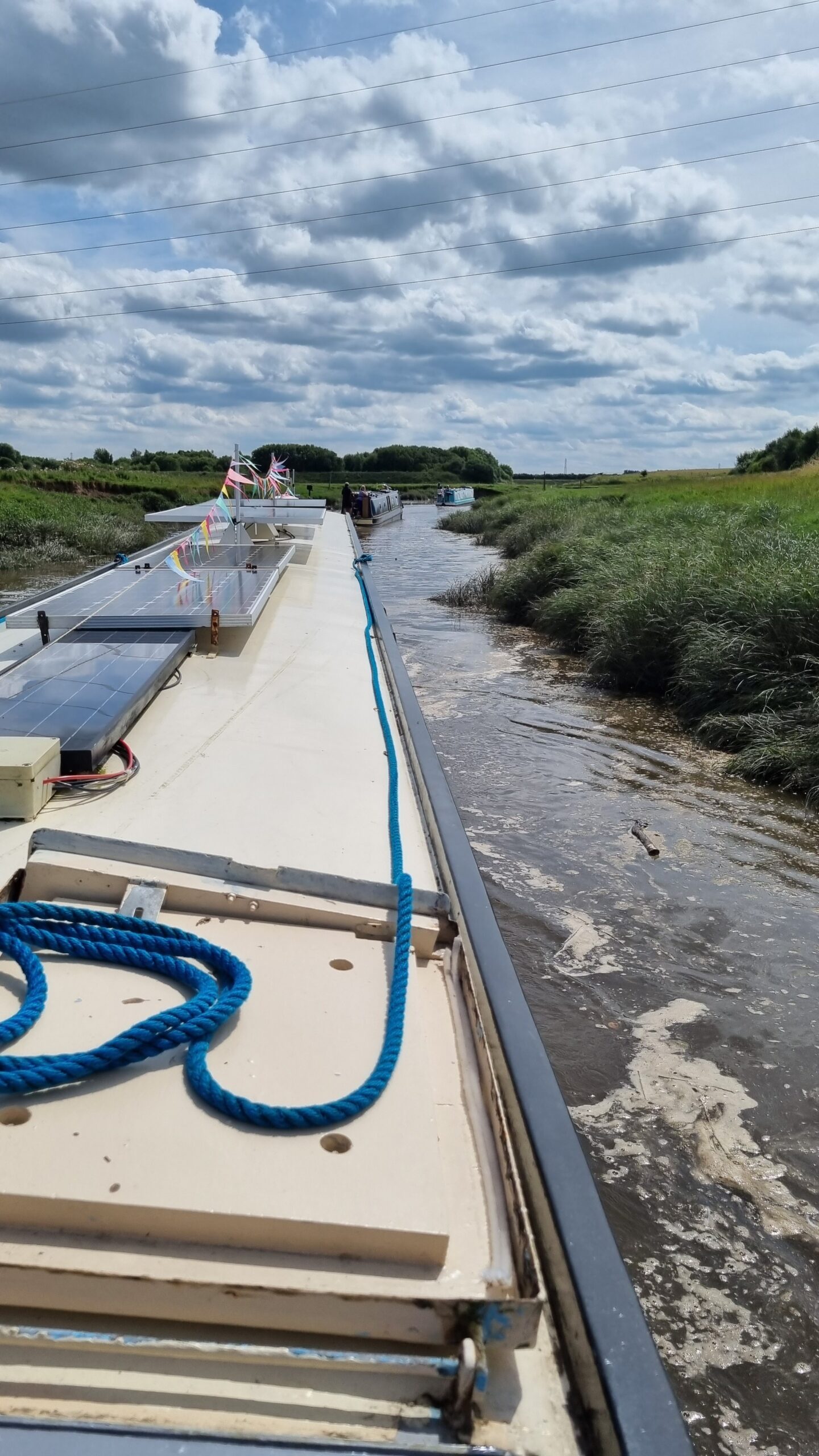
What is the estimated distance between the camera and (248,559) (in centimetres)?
718

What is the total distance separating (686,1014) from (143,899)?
2443 millimetres

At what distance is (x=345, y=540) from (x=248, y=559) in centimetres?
575

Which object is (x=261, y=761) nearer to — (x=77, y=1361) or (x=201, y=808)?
(x=201, y=808)

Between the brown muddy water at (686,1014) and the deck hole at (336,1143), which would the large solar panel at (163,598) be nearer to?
the brown muddy water at (686,1014)

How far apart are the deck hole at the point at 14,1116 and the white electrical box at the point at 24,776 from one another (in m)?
1.15

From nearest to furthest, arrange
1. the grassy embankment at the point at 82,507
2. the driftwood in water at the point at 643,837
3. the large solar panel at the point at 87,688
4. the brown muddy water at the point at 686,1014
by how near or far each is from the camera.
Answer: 1. the brown muddy water at the point at 686,1014
2. the large solar panel at the point at 87,688
3. the driftwood in water at the point at 643,837
4. the grassy embankment at the point at 82,507

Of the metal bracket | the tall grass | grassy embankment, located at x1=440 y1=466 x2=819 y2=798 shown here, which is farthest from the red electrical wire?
the tall grass

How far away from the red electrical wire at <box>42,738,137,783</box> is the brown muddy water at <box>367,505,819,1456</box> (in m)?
1.79

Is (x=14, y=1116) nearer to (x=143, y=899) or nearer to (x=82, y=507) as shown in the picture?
(x=143, y=899)

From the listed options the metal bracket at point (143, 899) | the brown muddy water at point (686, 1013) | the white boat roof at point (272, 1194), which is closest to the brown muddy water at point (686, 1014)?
the brown muddy water at point (686, 1013)

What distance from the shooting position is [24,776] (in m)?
2.37

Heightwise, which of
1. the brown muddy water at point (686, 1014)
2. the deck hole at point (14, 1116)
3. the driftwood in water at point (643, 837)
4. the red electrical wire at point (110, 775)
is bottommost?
the brown muddy water at point (686, 1014)

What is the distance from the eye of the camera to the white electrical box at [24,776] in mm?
2365

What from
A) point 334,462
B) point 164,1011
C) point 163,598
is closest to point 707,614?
point 163,598
